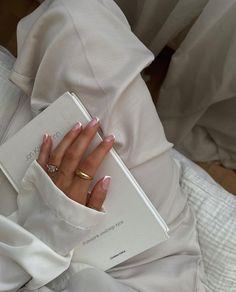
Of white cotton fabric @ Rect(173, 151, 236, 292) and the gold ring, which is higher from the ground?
the gold ring

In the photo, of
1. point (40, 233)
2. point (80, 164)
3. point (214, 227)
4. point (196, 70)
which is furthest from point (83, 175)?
point (196, 70)

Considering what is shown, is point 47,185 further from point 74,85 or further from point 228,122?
point 228,122

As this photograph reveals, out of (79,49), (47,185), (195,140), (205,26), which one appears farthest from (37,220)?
(195,140)

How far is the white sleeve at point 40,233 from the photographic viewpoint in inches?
29.9

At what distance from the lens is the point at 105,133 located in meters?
0.77

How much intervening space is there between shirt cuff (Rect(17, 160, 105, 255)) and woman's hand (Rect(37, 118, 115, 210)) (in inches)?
0.6

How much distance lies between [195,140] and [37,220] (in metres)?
0.62

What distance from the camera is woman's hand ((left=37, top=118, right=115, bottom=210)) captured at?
0.75 meters

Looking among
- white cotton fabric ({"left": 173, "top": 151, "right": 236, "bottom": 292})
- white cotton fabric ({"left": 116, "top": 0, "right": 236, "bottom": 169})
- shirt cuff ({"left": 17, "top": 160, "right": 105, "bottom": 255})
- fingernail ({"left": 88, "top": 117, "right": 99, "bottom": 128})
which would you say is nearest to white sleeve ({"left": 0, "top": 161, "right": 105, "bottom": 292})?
shirt cuff ({"left": 17, "top": 160, "right": 105, "bottom": 255})

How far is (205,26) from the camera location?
96 cm

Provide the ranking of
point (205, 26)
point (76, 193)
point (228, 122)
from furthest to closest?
point (228, 122), point (205, 26), point (76, 193)

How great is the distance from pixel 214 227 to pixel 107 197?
24 cm

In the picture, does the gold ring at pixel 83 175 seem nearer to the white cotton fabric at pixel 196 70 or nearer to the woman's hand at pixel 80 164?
the woman's hand at pixel 80 164

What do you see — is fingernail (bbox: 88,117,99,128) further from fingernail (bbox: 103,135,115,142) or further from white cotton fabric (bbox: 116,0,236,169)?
white cotton fabric (bbox: 116,0,236,169)
